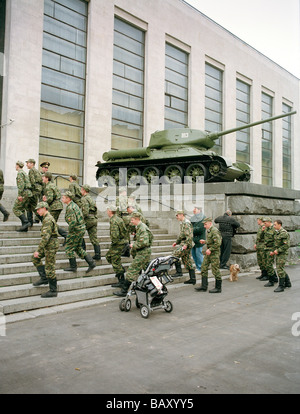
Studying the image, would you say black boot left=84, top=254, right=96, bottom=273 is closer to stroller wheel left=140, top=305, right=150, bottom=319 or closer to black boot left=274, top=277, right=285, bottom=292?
stroller wheel left=140, top=305, right=150, bottom=319

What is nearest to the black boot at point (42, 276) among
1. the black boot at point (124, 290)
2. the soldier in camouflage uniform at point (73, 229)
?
the soldier in camouflage uniform at point (73, 229)

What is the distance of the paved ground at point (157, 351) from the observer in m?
3.55

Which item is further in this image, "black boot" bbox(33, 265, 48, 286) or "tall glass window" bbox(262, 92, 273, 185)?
"tall glass window" bbox(262, 92, 273, 185)

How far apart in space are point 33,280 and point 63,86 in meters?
16.0

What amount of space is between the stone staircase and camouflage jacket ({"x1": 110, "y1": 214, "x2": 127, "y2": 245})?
103cm

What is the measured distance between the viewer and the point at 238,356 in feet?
14.2

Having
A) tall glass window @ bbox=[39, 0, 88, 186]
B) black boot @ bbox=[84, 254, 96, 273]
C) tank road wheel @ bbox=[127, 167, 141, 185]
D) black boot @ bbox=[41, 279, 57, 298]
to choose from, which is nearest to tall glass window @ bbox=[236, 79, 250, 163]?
tall glass window @ bbox=[39, 0, 88, 186]

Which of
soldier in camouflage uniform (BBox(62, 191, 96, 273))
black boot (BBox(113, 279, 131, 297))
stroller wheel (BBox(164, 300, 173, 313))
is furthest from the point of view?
soldier in camouflage uniform (BBox(62, 191, 96, 273))

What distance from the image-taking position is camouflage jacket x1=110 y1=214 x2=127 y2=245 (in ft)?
24.1

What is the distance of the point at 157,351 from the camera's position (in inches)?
176

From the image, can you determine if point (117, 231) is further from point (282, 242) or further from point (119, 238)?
point (282, 242)

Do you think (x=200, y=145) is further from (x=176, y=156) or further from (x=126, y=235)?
(x=126, y=235)

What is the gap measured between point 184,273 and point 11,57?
14662 millimetres
